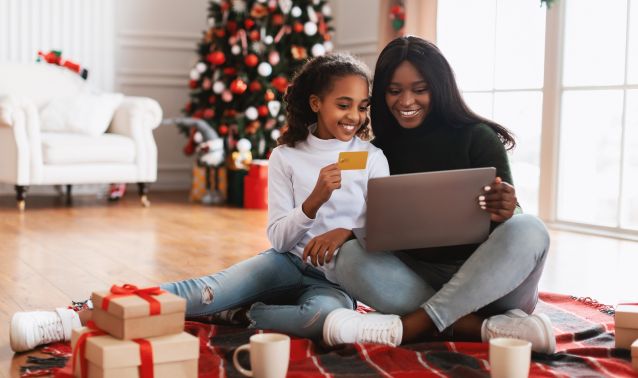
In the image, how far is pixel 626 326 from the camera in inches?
71.4

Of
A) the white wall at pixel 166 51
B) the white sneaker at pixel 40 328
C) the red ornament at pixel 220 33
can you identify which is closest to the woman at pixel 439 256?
the white sneaker at pixel 40 328

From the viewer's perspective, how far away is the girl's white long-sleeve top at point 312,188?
199 cm

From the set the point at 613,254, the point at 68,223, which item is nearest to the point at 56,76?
the point at 68,223

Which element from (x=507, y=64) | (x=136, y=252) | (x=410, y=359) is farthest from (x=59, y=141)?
(x=410, y=359)

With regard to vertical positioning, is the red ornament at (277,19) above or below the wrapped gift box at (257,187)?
above

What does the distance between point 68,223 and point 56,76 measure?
1435 mm

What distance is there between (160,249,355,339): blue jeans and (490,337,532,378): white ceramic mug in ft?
1.64

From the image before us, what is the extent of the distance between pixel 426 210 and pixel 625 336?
515 millimetres

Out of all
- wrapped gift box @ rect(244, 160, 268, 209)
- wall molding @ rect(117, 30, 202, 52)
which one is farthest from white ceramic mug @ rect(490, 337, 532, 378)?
wall molding @ rect(117, 30, 202, 52)

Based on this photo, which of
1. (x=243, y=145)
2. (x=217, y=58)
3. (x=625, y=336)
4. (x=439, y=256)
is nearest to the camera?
(x=625, y=336)

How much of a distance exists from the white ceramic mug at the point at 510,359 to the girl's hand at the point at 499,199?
0.40 metres

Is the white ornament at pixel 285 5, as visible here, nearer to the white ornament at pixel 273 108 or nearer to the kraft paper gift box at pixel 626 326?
the white ornament at pixel 273 108

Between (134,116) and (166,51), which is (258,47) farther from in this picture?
(166,51)

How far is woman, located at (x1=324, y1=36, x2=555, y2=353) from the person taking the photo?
1.76 meters
